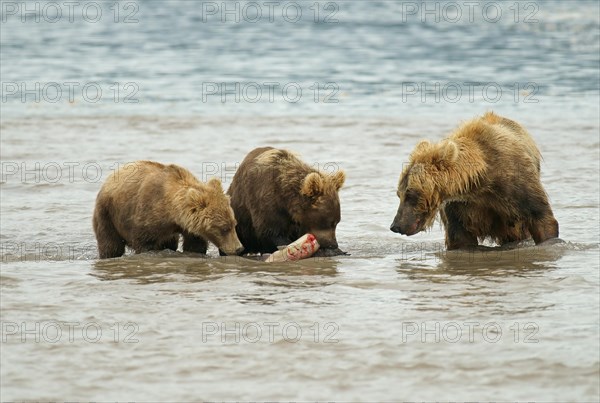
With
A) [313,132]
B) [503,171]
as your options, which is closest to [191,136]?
[313,132]

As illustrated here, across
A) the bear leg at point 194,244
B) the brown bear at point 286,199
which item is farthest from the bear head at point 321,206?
the bear leg at point 194,244

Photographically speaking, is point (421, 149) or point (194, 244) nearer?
point (421, 149)

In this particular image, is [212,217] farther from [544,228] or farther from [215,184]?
[544,228]

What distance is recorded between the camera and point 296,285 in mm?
9031

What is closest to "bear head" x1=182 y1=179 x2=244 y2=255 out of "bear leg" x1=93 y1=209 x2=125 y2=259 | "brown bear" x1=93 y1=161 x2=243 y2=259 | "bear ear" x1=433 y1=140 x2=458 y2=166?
"brown bear" x1=93 y1=161 x2=243 y2=259

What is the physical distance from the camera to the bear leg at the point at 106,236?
399 inches

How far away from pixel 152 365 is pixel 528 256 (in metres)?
3.96

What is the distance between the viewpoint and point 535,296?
8.48 metres

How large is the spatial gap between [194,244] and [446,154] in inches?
92.8

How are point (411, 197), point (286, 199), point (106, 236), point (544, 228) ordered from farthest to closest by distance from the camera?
point (106, 236) → point (286, 199) → point (544, 228) → point (411, 197)

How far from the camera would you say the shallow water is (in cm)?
680

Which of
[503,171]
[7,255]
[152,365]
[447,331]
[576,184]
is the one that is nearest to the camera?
[152,365]

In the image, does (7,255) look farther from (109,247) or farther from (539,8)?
(539,8)

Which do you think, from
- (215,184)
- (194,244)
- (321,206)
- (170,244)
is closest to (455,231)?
(321,206)
